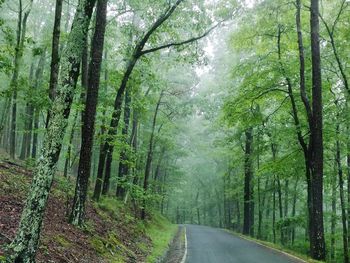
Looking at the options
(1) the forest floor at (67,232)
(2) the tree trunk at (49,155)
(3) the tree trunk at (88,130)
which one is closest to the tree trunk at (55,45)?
(3) the tree trunk at (88,130)

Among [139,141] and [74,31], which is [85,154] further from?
[139,141]

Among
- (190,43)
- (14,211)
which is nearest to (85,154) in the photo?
(14,211)

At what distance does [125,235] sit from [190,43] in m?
9.15

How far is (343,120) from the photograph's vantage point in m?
17.1

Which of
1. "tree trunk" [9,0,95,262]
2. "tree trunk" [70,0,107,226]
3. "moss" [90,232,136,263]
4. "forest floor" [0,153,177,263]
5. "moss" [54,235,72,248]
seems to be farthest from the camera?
"tree trunk" [70,0,107,226]

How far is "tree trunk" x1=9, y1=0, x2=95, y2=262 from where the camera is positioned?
5949 mm

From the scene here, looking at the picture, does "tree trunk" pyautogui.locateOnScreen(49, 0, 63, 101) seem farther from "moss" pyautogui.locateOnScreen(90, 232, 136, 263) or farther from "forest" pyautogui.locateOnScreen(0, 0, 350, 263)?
"moss" pyautogui.locateOnScreen(90, 232, 136, 263)

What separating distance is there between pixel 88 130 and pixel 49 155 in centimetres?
581

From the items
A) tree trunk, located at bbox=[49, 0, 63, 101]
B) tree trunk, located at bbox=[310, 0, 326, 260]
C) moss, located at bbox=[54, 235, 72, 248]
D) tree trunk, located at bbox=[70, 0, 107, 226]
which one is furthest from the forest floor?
tree trunk, located at bbox=[310, 0, 326, 260]

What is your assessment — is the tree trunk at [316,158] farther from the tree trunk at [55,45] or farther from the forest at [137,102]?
the tree trunk at [55,45]

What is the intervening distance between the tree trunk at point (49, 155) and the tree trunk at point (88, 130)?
5.30m

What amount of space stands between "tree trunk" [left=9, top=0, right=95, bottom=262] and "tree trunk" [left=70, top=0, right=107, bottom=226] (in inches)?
209

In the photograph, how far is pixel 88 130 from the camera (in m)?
11.9

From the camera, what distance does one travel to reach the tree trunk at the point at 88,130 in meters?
11.6
